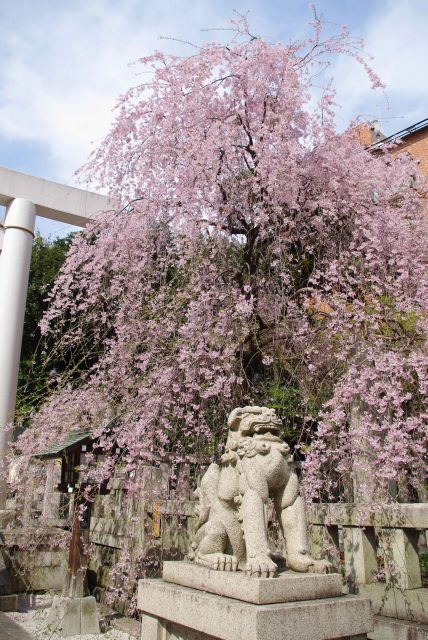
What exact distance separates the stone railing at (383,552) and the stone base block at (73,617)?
323 centimetres

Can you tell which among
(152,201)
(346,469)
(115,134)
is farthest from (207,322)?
(115,134)

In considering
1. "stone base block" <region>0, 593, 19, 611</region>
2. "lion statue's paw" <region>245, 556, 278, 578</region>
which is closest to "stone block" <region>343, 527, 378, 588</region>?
"lion statue's paw" <region>245, 556, 278, 578</region>

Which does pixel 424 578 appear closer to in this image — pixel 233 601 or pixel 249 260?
pixel 233 601

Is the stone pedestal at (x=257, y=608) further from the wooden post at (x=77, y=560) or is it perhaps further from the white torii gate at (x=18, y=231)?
the white torii gate at (x=18, y=231)

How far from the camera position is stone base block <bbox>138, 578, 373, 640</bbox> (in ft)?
10.1

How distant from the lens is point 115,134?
27.5 feet

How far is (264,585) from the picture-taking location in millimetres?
3232

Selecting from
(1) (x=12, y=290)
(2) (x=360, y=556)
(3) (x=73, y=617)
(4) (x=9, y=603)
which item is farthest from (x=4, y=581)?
(1) (x=12, y=290)

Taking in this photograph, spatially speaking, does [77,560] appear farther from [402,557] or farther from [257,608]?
[257,608]

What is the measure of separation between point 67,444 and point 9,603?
260 cm

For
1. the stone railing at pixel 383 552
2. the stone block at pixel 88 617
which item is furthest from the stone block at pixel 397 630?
the stone block at pixel 88 617

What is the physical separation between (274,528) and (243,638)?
2.54 m

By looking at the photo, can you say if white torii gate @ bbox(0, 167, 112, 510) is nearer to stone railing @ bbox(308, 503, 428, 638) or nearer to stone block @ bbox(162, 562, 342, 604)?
stone railing @ bbox(308, 503, 428, 638)

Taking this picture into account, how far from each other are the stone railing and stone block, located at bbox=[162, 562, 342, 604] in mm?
1260
